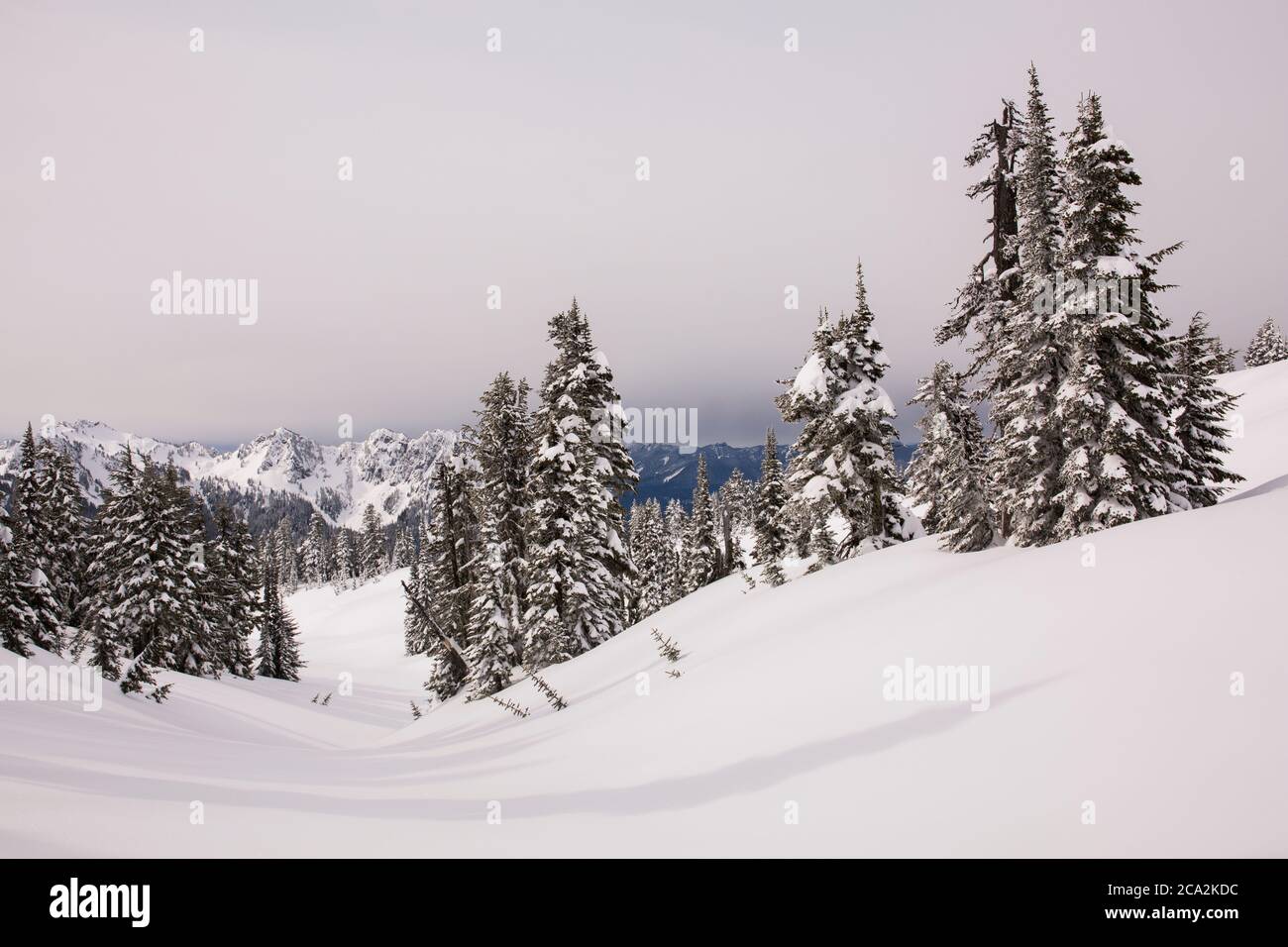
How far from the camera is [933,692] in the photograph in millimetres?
6109

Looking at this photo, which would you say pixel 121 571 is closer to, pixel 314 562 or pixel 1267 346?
pixel 1267 346

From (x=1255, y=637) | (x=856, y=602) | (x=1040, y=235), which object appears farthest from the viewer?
(x=1040, y=235)

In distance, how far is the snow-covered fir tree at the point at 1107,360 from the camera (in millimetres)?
13016

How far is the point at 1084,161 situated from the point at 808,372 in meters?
9.09

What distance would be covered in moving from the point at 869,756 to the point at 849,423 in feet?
52.1

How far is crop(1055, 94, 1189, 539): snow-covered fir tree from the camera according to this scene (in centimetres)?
1302

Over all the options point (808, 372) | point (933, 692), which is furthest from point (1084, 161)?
point (933, 692)

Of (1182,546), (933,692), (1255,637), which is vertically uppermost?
(1182,546)

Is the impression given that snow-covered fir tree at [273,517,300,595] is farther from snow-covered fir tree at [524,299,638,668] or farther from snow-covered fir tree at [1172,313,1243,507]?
snow-covered fir tree at [1172,313,1243,507]

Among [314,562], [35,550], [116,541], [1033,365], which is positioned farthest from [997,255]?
[314,562]
